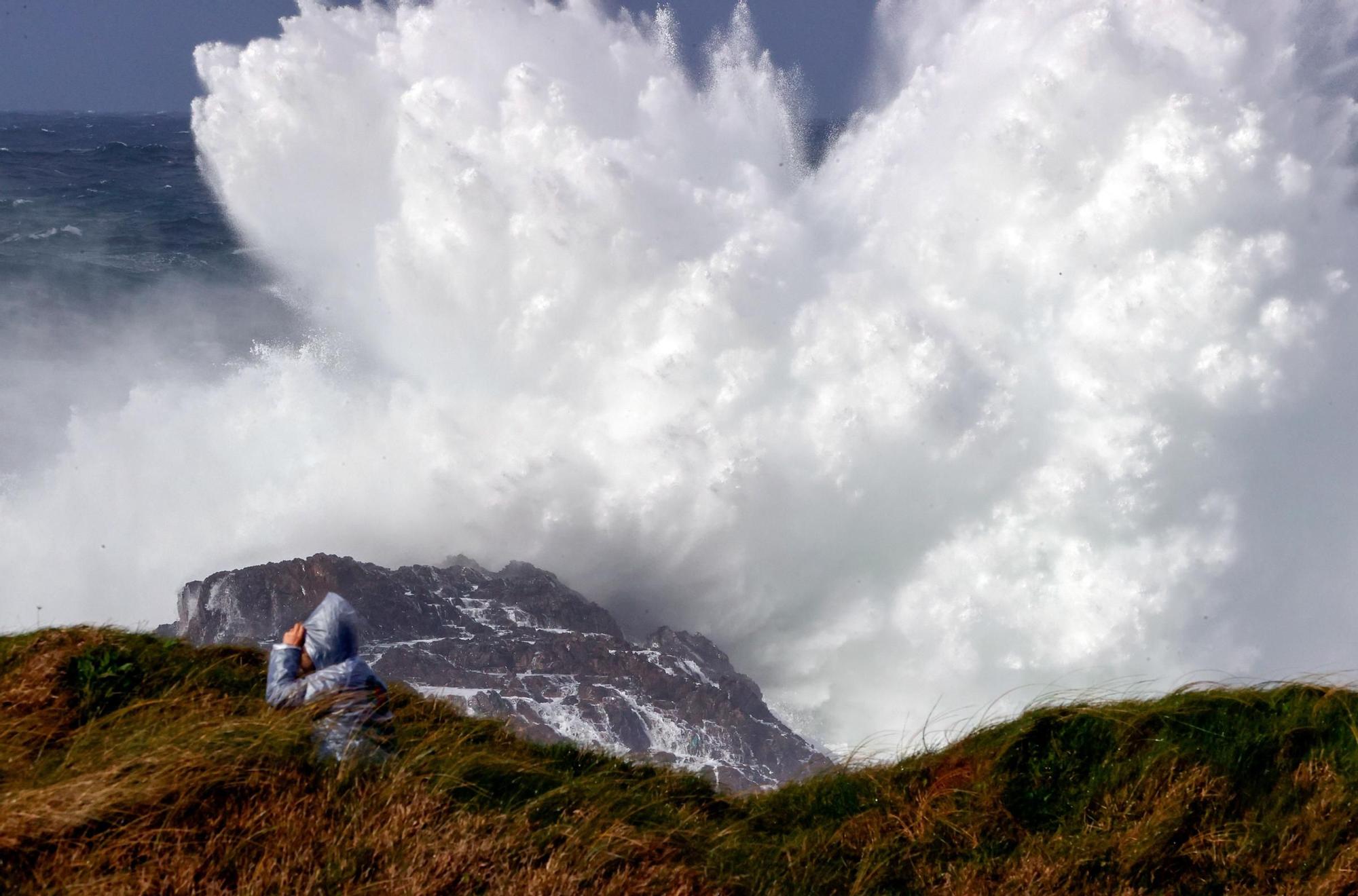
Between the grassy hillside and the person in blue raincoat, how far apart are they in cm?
24

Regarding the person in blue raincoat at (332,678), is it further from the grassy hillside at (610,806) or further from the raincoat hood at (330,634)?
the grassy hillside at (610,806)

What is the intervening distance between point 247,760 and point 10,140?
223777 mm

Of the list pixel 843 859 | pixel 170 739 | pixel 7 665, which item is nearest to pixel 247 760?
pixel 170 739

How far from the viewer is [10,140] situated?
181125mm

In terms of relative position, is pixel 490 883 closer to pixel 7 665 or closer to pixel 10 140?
pixel 7 665

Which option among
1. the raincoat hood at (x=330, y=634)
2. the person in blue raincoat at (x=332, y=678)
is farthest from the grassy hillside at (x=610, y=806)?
the raincoat hood at (x=330, y=634)

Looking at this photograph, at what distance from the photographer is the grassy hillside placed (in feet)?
18.4

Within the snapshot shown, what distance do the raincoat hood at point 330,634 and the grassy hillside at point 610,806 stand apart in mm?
570

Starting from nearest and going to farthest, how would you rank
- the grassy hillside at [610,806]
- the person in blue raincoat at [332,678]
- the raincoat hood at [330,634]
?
the grassy hillside at [610,806]
the person in blue raincoat at [332,678]
the raincoat hood at [330,634]

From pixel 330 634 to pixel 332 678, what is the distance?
33 centimetres

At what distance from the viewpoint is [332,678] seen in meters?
7.05

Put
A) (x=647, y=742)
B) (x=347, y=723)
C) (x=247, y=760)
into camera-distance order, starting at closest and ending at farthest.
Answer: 1. (x=247, y=760)
2. (x=347, y=723)
3. (x=647, y=742)

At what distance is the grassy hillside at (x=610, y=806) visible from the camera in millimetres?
5594

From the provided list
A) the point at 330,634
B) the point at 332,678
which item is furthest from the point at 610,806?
the point at 330,634
